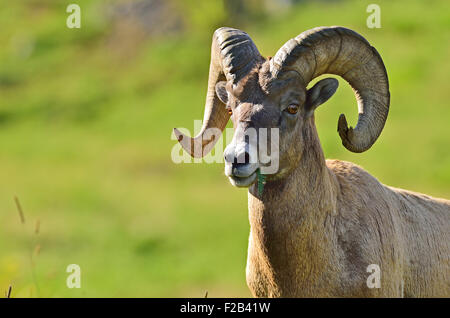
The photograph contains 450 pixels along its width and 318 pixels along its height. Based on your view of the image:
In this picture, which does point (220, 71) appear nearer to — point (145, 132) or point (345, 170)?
point (345, 170)

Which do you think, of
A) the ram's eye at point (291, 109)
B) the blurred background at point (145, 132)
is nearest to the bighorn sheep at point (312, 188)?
the ram's eye at point (291, 109)

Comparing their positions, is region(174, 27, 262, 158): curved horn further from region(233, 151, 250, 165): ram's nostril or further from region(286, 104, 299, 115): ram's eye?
region(233, 151, 250, 165): ram's nostril

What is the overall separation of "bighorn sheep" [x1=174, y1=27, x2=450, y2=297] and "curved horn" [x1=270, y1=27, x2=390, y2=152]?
0.01 metres

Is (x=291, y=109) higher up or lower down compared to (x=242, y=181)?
higher up

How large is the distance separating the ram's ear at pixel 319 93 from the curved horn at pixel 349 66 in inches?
5.1

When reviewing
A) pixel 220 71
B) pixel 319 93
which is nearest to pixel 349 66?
pixel 319 93

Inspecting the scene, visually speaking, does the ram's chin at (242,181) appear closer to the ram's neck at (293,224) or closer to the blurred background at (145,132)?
the ram's neck at (293,224)

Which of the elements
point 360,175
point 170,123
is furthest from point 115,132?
point 360,175

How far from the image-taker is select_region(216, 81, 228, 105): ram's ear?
33.7 feet

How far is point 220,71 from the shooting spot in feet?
34.7

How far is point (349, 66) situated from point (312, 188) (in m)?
1.52

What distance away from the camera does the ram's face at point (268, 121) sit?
9.14 meters
